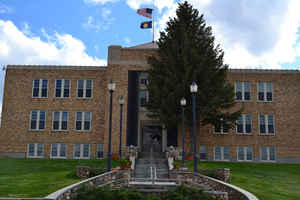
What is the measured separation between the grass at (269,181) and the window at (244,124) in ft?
16.4

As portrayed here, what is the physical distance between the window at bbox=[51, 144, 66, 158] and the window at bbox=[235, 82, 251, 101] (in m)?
19.8

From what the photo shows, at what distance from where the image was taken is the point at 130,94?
3162 centimetres

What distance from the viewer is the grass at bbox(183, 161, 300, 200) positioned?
14.8m

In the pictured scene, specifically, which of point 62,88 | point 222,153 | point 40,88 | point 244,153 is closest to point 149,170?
point 222,153

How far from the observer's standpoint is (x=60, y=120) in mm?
32594

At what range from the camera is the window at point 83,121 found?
3250 cm

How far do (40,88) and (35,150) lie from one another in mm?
6753

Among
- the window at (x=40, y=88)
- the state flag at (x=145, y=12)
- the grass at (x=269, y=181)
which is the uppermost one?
the state flag at (x=145, y=12)

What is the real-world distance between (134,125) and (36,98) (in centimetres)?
1116

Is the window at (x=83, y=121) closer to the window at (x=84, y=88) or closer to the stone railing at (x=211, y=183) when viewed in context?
the window at (x=84, y=88)

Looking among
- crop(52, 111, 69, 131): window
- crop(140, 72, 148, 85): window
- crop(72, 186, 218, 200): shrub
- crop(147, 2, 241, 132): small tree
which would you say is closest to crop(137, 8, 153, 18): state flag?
crop(140, 72, 148, 85): window

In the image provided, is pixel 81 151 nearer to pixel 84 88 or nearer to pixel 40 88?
pixel 84 88

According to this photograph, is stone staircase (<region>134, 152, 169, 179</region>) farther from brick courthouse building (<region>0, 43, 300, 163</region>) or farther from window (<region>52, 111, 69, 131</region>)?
window (<region>52, 111, 69, 131</region>)

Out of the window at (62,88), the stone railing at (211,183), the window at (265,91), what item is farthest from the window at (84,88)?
the window at (265,91)
